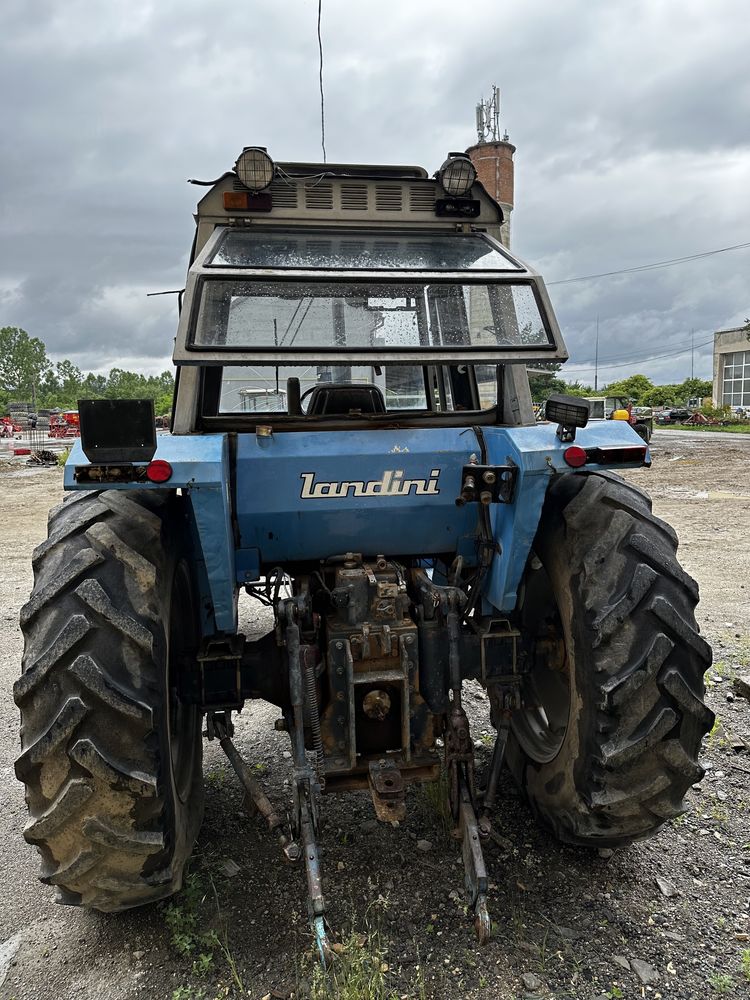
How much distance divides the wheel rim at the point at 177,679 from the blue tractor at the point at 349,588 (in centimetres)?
1

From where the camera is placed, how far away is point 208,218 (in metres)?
3.54

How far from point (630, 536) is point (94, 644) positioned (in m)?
1.88

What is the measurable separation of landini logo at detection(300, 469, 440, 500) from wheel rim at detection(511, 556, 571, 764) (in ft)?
1.98

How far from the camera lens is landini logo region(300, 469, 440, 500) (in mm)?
2832

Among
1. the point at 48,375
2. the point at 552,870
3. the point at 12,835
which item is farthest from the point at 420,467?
the point at 48,375

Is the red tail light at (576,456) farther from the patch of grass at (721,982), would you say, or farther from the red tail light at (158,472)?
the patch of grass at (721,982)

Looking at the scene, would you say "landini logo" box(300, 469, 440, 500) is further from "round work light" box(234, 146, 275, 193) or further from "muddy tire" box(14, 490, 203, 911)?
"round work light" box(234, 146, 275, 193)

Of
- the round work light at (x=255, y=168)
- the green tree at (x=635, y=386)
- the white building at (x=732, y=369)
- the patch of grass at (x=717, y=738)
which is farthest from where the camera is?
the green tree at (x=635, y=386)

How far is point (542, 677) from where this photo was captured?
347 centimetres

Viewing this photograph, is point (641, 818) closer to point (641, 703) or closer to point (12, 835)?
point (641, 703)

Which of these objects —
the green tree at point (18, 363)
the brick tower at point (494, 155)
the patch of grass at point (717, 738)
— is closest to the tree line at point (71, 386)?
the green tree at point (18, 363)

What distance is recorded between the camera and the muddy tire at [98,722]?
2.27m

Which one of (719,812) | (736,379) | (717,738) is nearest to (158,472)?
(719,812)

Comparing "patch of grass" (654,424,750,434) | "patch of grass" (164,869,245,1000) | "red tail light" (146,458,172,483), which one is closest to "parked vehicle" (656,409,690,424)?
"patch of grass" (654,424,750,434)
